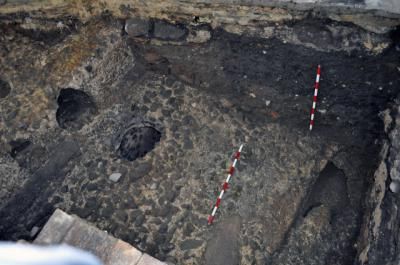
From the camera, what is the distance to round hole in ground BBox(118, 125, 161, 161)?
4598mm

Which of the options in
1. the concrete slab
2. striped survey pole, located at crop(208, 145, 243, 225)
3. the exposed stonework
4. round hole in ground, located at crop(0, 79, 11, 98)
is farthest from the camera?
round hole in ground, located at crop(0, 79, 11, 98)

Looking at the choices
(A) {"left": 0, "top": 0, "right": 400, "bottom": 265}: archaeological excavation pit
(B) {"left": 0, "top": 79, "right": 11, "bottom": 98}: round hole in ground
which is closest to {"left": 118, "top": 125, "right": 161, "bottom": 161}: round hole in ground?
(A) {"left": 0, "top": 0, "right": 400, "bottom": 265}: archaeological excavation pit

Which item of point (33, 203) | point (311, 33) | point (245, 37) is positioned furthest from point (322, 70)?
point (33, 203)

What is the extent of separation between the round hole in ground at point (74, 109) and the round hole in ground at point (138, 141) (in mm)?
441

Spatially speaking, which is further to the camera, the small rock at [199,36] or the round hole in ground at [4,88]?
the round hole in ground at [4,88]

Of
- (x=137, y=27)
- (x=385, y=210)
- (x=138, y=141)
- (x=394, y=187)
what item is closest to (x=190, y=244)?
(x=138, y=141)

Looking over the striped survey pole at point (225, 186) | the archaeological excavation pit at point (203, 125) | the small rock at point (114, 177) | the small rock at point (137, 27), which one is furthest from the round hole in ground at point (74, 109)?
the striped survey pole at point (225, 186)

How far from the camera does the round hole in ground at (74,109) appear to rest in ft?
14.9

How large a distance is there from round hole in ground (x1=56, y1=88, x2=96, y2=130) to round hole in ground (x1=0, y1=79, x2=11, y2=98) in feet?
1.67

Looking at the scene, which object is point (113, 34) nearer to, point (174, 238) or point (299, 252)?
point (174, 238)

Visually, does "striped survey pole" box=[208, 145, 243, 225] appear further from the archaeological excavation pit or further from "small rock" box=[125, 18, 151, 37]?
"small rock" box=[125, 18, 151, 37]

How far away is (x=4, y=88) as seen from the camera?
4.50 meters

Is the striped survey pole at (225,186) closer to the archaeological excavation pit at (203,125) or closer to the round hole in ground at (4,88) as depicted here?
the archaeological excavation pit at (203,125)

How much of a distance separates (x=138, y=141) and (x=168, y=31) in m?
1.17
